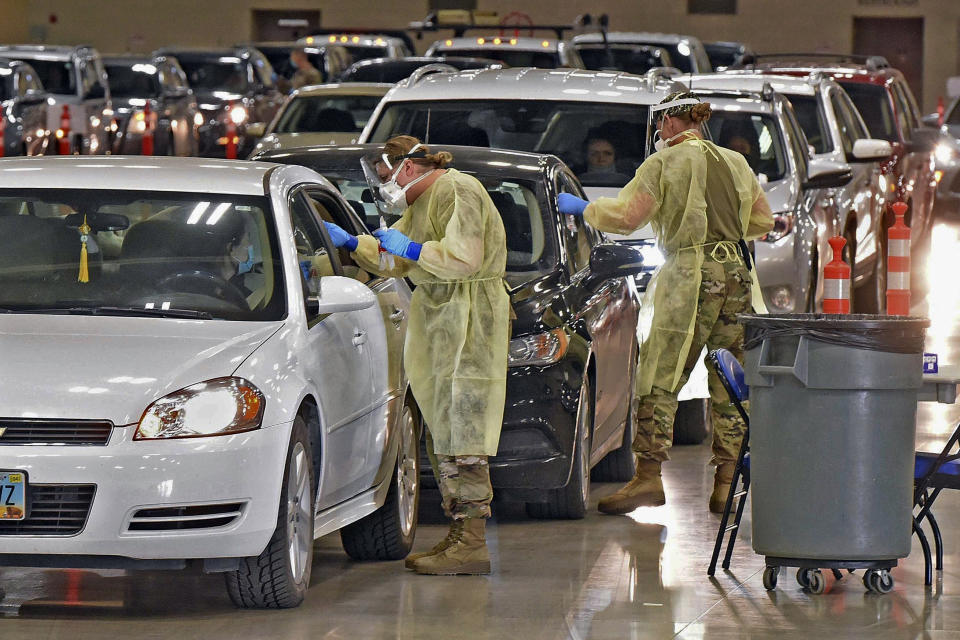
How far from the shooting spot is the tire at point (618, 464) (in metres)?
10.4

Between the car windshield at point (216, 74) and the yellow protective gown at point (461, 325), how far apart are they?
Result: 69.7 ft

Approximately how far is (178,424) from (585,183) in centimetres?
580

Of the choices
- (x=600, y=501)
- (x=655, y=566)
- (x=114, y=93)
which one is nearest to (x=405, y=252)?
(x=655, y=566)

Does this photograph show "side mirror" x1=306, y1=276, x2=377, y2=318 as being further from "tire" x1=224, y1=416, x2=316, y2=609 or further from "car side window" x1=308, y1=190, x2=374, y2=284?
"car side window" x1=308, y1=190, x2=374, y2=284

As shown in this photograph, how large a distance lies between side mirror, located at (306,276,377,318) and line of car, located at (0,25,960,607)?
0.03ft

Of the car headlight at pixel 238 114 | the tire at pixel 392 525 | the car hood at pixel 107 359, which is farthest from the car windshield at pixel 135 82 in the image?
the car hood at pixel 107 359

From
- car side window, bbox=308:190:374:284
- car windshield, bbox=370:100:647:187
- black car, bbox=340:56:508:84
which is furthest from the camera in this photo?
black car, bbox=340:56:508:84

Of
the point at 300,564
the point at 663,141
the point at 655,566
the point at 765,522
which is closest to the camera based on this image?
the point at 300,564

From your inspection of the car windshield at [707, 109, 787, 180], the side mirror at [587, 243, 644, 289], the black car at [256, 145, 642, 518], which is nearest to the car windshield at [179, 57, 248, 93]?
the car windshield at [707, 109, 787, 180]

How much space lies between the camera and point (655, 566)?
798 centimetres

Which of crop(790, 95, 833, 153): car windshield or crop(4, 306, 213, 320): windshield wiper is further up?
crop(4, 306, 213, 320): windshield wiper

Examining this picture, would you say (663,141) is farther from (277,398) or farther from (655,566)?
(277,398)

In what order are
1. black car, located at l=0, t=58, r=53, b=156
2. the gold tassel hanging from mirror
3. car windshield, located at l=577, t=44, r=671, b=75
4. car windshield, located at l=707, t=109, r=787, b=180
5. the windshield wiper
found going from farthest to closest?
car windshield, located at l=577, t=44, r=671, b=75
black car, located at l=0, t=58, r=53, b=156
car windshield, located at l=707, t=109, r=787, b=180
the gold tassel hanging from mirror
the windshield wiper

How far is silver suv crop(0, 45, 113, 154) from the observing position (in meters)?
24.6
